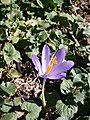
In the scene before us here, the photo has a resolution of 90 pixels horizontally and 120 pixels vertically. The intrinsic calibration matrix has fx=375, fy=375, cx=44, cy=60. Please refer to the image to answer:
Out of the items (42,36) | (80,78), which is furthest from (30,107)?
(42,36)

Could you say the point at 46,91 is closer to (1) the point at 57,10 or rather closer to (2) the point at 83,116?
(2) the point at 83,116

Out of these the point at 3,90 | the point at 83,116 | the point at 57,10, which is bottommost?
the point at 83,116

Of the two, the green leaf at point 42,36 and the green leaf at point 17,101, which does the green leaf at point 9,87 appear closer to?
the green leaf at point 17,101

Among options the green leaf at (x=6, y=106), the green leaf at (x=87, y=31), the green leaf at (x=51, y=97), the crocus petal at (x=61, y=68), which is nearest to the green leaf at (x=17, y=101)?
the green leaf at (x=6, y=106)

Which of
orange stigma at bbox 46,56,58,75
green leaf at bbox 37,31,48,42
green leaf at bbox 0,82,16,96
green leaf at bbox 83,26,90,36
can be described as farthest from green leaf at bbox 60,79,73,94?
green leaf at bbox 83,26,90,36

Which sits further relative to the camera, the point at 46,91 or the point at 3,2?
the point at 3,2

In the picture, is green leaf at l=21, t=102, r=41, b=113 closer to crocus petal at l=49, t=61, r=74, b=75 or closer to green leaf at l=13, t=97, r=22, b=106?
green leaf at l=13, t=97, r=22, b=106

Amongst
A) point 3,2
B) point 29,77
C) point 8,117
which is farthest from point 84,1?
point 8,117

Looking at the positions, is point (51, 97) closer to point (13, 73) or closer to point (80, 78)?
point (80, 78)
